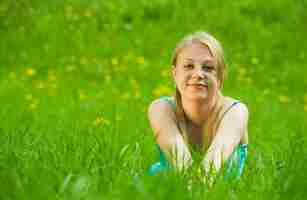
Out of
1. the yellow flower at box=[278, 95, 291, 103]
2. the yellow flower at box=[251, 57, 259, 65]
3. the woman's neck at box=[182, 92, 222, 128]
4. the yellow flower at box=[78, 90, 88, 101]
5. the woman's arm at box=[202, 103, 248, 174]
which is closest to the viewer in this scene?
the woman's arm at box=[202, 103, 248, 174]

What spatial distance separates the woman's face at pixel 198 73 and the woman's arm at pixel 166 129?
12cm

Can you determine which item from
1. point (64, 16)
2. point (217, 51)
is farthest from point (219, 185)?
point (64, 16)

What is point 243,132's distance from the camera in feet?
10.1

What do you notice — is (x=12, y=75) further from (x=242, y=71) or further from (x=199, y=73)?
(x=199, y=73)

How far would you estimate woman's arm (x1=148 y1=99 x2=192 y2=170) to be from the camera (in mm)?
2811

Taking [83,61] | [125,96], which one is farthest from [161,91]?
[83,61]

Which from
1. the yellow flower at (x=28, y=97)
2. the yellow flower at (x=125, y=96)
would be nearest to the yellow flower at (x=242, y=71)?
the yellow flower at (x=125, y=96)

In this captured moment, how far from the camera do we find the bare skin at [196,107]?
2.91 meters

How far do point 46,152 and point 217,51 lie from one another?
90cm

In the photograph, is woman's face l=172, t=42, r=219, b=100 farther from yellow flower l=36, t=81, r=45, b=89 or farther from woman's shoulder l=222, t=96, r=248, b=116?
yellow flower l=36, t=81, r=45, b=89

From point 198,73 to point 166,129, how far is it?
0.26 meters

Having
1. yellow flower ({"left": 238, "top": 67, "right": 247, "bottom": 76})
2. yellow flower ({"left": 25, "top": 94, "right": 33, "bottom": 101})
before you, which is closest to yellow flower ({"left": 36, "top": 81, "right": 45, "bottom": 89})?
yellow flower ({"left": 25, "top": 94, "right": 33, "bottom": 101})

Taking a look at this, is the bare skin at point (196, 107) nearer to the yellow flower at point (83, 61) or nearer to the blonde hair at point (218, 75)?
the blonde hair at point (218, 75)

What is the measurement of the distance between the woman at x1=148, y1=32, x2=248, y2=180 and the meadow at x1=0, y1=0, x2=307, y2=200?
0.44ft
